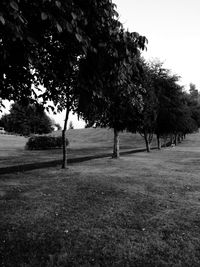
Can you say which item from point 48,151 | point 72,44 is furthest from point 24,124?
point 72,44

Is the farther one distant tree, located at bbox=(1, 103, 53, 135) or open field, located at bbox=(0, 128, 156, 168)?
distant tree, located at bbox=(1, 103, 53, 135)

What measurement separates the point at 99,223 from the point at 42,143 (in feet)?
103

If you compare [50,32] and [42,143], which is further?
[42,143]

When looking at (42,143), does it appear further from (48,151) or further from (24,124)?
(24,124)

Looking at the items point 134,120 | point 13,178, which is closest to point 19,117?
point 134,120

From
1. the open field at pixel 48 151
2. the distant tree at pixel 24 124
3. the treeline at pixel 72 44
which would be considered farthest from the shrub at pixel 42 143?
the distant tree at pixel 24 124

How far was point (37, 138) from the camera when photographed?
37.6 m

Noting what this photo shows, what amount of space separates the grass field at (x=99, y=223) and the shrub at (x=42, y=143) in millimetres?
24491

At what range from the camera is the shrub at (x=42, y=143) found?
37.2m

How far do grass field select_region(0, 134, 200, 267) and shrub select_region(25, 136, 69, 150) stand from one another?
964 inches

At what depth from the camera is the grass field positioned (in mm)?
5684

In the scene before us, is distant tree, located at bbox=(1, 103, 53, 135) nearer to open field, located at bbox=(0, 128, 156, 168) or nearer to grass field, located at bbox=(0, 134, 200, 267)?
open field, located at bbox=(0, 128, 156, 168)

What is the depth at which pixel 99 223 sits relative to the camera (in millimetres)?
7645

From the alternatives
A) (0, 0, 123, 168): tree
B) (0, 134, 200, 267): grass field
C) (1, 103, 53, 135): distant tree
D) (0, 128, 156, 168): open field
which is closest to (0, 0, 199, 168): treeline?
(0, 0, 123, 168): tree
